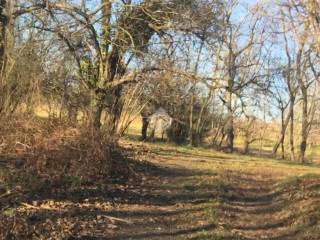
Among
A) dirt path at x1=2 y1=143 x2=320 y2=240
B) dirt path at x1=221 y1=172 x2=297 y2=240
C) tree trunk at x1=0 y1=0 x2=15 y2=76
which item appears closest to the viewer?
dirt path at x1=2 y1=143 x2=320 y2=240

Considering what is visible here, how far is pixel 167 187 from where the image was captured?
12789mm

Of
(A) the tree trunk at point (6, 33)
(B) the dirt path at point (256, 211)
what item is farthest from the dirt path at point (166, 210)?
(A) the tree trunk at point (6, 33)

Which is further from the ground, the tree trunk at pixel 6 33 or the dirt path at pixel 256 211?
the tree trunk at pixel 6 33

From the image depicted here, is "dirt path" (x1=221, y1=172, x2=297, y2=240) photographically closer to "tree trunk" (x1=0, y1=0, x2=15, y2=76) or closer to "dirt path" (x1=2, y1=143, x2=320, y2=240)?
"dirt path" (x1=2, y1=143, x2=320, y2=240)

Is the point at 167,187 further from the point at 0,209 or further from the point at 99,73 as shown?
the point at 99,73

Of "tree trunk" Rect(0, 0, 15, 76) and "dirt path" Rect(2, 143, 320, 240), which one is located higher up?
"tree trunk" Rect(0, 0, 15, 76)

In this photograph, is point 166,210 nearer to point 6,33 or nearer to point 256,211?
point 256,211

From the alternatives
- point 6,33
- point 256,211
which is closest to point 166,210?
point 256,211

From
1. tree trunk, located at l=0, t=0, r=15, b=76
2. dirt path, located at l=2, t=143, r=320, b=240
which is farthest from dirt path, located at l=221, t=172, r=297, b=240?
tree trunk, located at l=0, t=0, r=15, b=76

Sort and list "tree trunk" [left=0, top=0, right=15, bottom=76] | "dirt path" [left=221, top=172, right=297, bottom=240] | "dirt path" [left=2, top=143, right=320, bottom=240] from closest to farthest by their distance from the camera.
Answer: "dirt path" [left=2, top=143, right=320, bottom=240] < "dirt path" [left=221, top=172, right=297, bottom=240] < "tree trunk" [left=0, top=0, right=15, bottom=76]

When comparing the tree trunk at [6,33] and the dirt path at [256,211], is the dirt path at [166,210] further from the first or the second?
the tree trunk at [6,33]

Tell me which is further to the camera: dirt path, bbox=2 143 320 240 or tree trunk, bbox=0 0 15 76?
tree trunk, bbox=0 0 15 76

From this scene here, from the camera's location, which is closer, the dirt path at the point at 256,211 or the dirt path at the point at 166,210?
the dirt path at the point at 166,210

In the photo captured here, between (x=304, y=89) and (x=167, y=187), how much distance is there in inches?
1157
